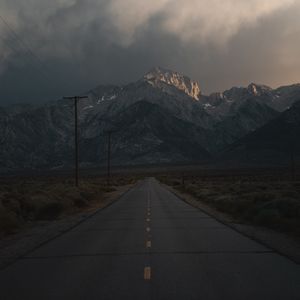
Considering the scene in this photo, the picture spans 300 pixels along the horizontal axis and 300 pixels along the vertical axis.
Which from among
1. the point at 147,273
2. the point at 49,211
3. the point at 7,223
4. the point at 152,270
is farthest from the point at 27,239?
the point at 49,211

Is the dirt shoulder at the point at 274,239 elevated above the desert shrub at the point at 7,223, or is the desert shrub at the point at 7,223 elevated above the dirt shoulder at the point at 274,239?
the desert shrub at the point at 7,223

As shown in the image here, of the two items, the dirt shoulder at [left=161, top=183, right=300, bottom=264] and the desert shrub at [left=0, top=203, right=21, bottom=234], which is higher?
the desert shrub at [left=0, top=203, right=21, bottom=234]

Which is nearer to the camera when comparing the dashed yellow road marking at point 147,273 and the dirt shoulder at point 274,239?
the dashed yellow road marking at point 147,273

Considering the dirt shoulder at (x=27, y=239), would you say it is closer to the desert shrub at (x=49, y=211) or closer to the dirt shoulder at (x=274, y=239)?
the desert shrub at (x=49, y=211)

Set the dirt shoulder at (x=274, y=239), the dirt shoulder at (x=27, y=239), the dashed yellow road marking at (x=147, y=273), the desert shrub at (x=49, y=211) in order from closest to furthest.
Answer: the dashed yellow road marking at (x=147, y=273), the dirt shoulder at (x=274, y=239), the dirt shoulder at (x=27, y=239), the desert shrub at (x=49, y=211)

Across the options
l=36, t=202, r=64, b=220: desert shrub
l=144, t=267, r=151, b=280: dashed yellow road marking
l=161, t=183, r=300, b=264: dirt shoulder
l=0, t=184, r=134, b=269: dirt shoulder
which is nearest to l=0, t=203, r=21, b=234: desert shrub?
l=0, t=184, r=134, b=269: dirt shoulder

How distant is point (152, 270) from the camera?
11.9 meters

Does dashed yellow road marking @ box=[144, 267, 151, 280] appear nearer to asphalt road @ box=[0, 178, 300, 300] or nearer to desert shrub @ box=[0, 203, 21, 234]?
asphalt road @ box=[0, 178, 300, 300]

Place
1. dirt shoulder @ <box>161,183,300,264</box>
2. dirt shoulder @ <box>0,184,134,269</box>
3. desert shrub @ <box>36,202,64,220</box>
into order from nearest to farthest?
1. dirt shoulder @ <box>161,183,300,264</box>
2. dirt shoulder @ <box>0,184,134,269</box>
3. desert shrub @ <box>36,202,64,220</box>

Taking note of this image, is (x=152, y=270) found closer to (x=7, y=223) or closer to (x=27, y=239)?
(x=27, y=239)

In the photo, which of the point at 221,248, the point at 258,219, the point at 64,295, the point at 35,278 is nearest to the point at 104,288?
the point at 64,295

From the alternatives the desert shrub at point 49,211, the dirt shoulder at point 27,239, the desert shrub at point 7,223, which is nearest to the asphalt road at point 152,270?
the dirt shoulder at point 27,239

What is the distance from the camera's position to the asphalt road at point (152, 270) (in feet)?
31.3

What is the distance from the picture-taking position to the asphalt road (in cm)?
954
